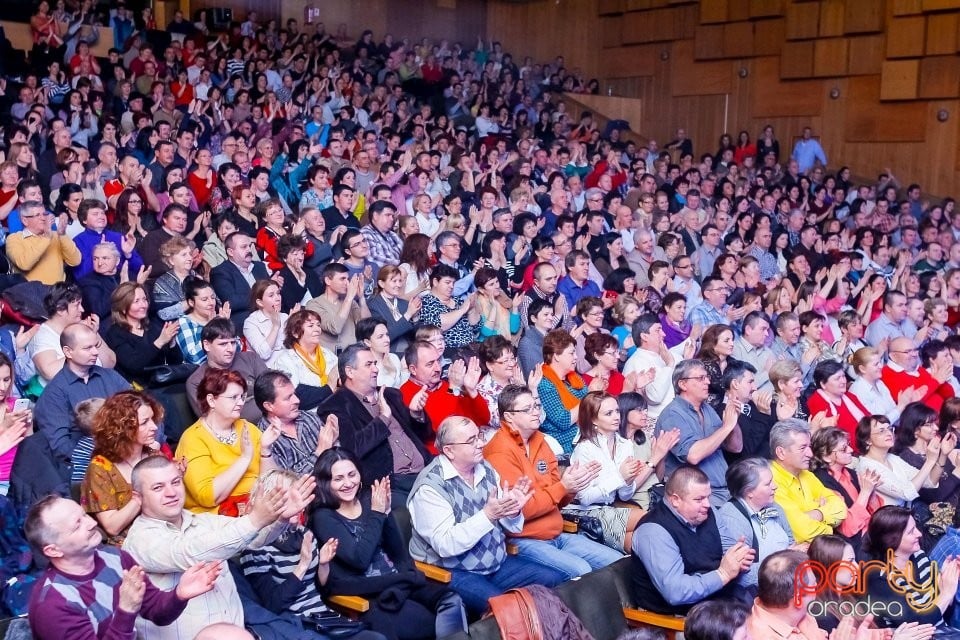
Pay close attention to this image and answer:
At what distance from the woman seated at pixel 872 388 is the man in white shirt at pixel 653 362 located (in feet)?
2.10

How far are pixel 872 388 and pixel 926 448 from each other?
53 centimetres

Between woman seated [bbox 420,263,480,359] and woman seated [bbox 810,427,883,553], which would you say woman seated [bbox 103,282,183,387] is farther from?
woman seated [bbox 810,427,883,553]

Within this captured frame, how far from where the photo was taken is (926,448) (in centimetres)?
345

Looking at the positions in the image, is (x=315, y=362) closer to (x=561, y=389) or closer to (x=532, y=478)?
(x=561, y=389)

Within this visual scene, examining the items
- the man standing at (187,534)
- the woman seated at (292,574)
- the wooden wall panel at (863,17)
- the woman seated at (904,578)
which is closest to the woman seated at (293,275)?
the woman seated at (292,574)

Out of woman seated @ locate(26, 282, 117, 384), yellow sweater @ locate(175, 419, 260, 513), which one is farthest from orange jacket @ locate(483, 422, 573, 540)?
woman seated @ locate(26, 282, 117, 384)

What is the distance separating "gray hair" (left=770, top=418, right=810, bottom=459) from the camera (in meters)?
2.91

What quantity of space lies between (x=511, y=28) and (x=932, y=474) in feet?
27.5

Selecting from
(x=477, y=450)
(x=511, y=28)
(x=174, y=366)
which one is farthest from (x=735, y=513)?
(x=511, y=28)

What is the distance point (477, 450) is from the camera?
2496 millimetres

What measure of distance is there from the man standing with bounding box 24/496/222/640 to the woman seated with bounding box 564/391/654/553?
1.31 metres

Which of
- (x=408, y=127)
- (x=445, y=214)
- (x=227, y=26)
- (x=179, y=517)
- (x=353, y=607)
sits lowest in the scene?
(x=353, y=607)

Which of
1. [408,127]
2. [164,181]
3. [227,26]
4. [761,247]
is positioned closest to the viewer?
[164,181]

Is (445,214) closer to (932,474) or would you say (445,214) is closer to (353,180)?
(353,180)
